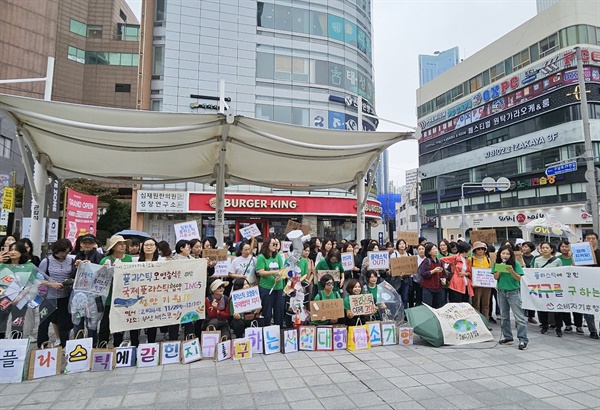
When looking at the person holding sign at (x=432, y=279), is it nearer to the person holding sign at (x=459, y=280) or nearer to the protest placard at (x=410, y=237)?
the person holding sign at (x=459, y=280)

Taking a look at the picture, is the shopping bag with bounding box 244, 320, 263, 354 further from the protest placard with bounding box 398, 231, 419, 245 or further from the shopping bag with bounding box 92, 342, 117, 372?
the protest placard with bounding box 398, 231, 419, 245

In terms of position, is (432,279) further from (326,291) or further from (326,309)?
(326,309)

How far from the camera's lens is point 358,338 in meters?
5.85

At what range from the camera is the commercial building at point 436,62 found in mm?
89312

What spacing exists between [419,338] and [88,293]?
5468 mm

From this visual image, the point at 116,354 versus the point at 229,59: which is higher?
the point at 229,59

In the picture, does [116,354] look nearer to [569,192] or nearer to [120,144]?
[120,144]

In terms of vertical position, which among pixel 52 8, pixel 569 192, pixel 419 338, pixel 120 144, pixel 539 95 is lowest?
pixel 419 338

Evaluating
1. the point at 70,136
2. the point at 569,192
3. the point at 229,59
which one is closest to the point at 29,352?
the point at 70,136

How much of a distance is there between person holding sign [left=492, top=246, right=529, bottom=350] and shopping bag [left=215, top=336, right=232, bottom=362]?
451 cm

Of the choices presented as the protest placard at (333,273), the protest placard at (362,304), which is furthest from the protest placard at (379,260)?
the protest placard at (362,304)

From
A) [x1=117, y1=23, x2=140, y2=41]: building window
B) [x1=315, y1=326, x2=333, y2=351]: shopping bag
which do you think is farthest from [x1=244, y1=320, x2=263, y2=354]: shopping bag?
[x1=117, y1=23, x2=140, y2=41]: building window

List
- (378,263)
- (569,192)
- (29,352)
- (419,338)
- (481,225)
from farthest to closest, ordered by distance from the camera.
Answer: (481,225) → (569,192) → (378,263) → (419,338) → (29,352)

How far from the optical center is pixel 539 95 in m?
35.1
